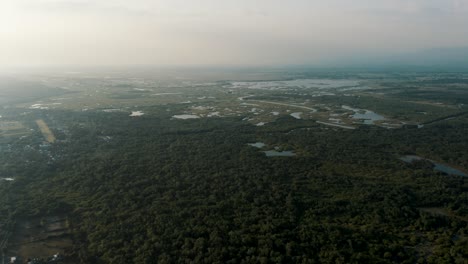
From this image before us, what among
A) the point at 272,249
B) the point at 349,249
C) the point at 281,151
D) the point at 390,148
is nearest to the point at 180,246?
the point at 272,249

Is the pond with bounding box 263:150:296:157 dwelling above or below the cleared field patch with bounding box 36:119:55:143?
below

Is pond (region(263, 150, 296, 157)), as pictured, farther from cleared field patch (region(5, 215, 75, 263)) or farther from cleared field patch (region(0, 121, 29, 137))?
cleared field patch (region(0, 121, 29, 137))

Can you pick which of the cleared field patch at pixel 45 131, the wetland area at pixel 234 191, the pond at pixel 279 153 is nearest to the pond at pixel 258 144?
the wetland area at pixel 234 191

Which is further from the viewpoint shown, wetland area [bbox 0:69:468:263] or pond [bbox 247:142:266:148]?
pond [bbox 247:142:266:148]

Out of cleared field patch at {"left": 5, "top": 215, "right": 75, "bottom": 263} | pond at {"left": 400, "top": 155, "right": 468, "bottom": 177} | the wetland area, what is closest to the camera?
the wetland area

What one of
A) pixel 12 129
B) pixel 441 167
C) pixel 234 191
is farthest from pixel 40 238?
pixel 12 129

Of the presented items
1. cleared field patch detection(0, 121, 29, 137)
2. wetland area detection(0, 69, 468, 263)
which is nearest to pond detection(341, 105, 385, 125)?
wetland area detection(0, 69, 468, 263)

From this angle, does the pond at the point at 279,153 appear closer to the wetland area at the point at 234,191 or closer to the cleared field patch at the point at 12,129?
the wetland area at the point at 234,191

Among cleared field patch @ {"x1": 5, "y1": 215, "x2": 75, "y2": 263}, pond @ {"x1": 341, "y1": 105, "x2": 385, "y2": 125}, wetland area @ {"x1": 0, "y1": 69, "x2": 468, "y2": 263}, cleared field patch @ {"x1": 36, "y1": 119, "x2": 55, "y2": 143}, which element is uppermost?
pond @ {"x1": 341, "y1": 105, "x2": 385, "y2": 125}

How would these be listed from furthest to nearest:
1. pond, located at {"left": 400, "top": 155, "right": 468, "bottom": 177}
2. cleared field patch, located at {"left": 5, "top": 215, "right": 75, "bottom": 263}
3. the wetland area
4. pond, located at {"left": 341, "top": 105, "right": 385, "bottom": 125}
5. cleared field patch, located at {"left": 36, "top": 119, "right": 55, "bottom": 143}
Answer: pond, located at {"left": 341, "top": 105, "right": 385, "bottom": 125}, cleared field patch, located at {"left": 36, "top": 119, "right": 55, "bottom": 143}, pond, located at {"left": 400, "top": 155, "right": 468, "bottom": 177}, cleared field patch, located at {"left": 5, "top": 215, "right": 75, "bottom": 263}, the wetland area
